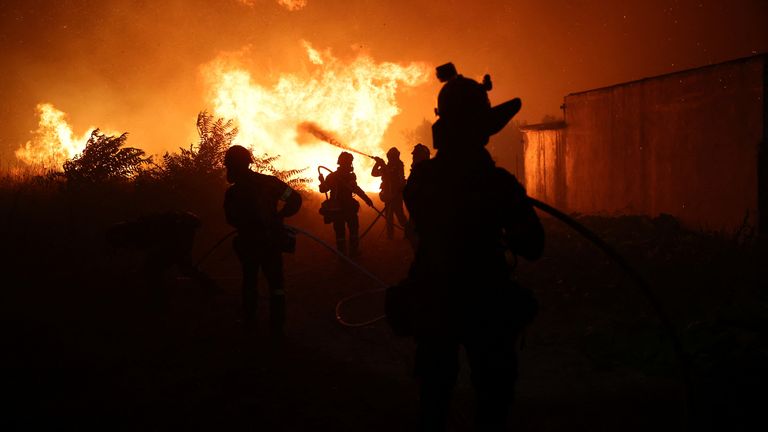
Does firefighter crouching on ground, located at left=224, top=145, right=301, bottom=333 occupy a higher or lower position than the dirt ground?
higher

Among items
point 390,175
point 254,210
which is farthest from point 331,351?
point 390,175

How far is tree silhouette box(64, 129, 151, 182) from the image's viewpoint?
12.0 metres

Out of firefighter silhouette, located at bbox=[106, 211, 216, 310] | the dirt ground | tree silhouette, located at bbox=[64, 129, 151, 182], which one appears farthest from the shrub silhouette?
firefighter silhouette, located at bbox=[106, 211, 216, 310]

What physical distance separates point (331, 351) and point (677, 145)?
10355 mm

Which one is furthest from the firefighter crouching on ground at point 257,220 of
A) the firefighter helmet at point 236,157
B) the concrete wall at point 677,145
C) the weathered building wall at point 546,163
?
the weathered building wall at point 546,163

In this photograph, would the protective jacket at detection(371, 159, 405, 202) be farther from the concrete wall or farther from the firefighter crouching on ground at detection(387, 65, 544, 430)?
the firefighter crouching on ground at detection(387, 65, 544, 430)

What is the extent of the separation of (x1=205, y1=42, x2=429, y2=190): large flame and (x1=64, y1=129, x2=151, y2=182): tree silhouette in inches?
324

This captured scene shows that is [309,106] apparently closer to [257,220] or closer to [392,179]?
[392,179]

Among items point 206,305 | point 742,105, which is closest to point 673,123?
point 742,105

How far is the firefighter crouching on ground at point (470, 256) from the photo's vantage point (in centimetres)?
253

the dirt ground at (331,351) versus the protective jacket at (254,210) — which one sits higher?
the protective jacket at (254,210)

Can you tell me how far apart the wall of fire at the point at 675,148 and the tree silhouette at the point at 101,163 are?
12725 millimetres

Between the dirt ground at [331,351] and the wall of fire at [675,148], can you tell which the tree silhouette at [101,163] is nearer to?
the dirt ground at [331,351]

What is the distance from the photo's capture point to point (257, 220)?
5.73 m
